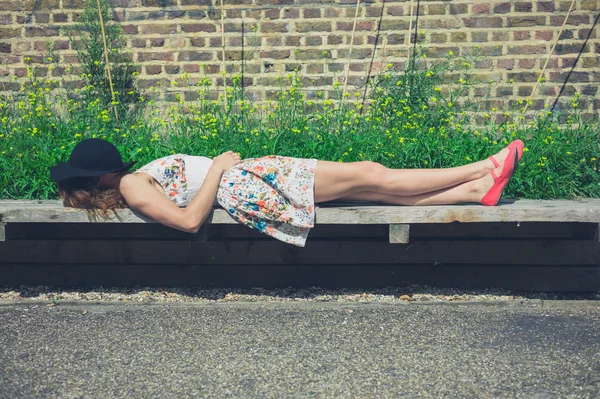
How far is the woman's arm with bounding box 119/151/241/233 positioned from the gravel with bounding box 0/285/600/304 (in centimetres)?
62

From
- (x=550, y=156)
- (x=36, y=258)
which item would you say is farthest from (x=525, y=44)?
(x=36, y=258)

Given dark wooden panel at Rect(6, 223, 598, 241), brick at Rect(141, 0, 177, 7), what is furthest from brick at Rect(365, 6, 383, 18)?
dark wooden panel at Rect(6, 223, 598, 241)

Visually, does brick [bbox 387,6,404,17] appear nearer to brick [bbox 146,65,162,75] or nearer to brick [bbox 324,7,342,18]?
brick [bbox 324,7,342,18]

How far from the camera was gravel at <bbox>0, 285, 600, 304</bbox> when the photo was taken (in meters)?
3.89

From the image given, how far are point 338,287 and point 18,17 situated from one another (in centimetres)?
333

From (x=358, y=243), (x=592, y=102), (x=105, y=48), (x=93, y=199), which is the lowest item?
(x=358, y=243)

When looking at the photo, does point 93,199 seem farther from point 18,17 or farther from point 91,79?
point 18,17

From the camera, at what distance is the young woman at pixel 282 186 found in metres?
3.56

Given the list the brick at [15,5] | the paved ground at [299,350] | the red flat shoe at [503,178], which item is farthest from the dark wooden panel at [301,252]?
the brick at [15,5]

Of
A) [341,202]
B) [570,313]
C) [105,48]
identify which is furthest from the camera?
[105,48]

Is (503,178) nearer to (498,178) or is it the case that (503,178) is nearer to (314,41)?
(498,178)

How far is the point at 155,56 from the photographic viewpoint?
5.42 m

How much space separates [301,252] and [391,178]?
696mm

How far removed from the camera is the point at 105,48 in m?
5.27
